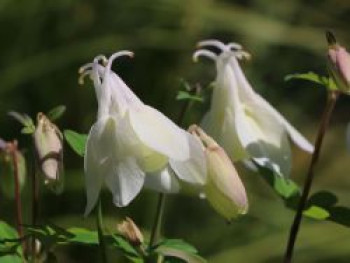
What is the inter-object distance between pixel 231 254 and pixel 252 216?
17cm

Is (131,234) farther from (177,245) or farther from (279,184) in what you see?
(279,184)

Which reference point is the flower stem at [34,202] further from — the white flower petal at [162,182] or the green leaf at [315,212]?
the green leaf at [315,212]

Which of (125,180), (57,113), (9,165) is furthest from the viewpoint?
(9,165)

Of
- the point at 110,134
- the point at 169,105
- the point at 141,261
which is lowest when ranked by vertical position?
the point at 169,105

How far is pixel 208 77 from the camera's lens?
353 centimetres

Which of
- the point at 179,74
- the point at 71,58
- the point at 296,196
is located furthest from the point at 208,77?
the point at 296,196

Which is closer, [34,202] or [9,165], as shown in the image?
[34,202]

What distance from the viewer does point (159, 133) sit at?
1007 millimetres

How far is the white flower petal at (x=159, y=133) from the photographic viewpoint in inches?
38.8

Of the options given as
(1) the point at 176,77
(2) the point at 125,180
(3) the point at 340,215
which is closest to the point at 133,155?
(2) the point at 125,180

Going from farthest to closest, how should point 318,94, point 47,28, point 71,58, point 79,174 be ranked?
1. point 318,94
2. point 47,28
3. point 71,58
4. point 79,174

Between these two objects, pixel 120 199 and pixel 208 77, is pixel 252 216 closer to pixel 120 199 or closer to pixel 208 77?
pixel 208 77

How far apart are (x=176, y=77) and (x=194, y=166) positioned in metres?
2.52

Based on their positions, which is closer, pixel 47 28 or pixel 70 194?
pixel 70 194
